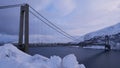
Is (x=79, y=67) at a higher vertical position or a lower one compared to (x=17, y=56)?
lower

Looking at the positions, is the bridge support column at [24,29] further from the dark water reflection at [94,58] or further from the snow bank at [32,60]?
the dark water reflection at [94,58]

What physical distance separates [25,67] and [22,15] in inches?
328

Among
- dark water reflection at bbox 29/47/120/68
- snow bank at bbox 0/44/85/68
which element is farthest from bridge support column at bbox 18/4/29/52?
dark water reflection at bbox 29/47/120/68

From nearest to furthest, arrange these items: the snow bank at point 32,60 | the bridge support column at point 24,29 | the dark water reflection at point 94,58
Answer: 1. the snow bank at point 32,60
2. the bridge support column at point 24,29
3. the dark water reflection at point 94,58

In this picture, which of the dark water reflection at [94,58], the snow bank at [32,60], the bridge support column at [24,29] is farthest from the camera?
the dark water reflection at [94,58]

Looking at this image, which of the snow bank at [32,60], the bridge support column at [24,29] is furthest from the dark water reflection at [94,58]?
the snow bank at [32,60]

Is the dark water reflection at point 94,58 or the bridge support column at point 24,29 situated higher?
the bridge support column at point 24,29

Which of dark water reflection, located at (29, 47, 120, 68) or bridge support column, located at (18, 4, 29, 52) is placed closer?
bridge support column, located at (18, 4, 29, 52)

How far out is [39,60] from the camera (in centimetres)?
962

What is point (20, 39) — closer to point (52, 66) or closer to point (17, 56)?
point (17, 56)

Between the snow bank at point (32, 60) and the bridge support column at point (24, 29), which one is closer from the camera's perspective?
the snow bank at point (32, 60)

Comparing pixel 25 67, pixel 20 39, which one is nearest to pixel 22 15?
pixel 20 39

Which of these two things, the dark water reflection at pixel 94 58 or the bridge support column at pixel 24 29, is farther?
the dark water reflection at pixel 94 58

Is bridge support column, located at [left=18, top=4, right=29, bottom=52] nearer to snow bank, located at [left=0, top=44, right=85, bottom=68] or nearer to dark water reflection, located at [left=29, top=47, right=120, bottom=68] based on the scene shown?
snow bank, located at [left=0, top=44, right=85, bottom=68]
